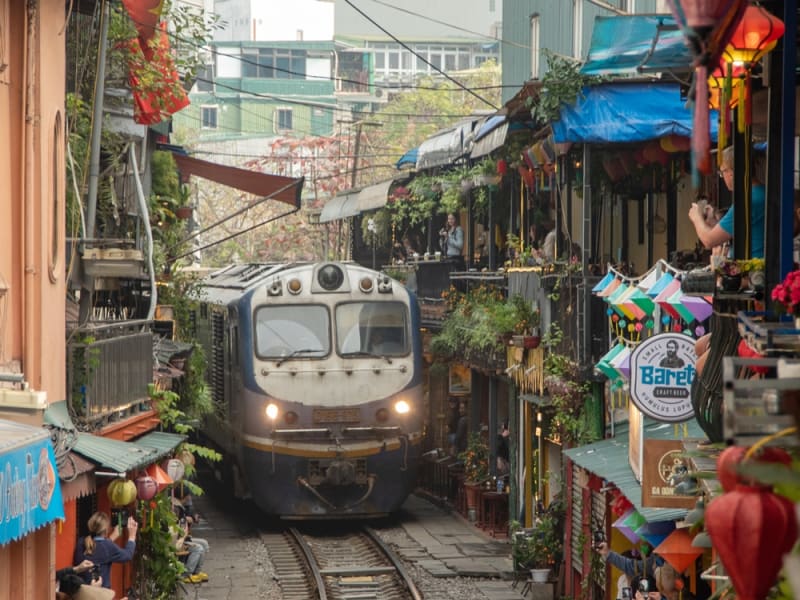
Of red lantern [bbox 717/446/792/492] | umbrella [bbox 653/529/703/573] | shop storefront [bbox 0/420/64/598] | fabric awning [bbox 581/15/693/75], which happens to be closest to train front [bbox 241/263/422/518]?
shop storefront [bbox 0/420/64/598]

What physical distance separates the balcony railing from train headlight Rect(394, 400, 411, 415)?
547 centimetres

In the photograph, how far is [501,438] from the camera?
24188 millimetres

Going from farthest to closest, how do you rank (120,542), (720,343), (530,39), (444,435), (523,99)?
(444,435) < (530,39) < (523,99) < (120,542) < (720,343)

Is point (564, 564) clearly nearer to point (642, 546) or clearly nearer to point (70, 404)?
point (642, 546)

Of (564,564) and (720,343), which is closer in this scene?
(720,343)

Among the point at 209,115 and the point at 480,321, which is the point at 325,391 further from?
the point at 209,115

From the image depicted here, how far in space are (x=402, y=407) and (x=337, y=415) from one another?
37.9 inches

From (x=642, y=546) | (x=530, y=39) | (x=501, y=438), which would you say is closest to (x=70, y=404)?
(x=642, y=546)

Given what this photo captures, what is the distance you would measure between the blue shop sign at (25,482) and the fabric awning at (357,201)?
18.0 meters

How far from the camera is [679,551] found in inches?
452

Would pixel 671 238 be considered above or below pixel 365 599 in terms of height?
above

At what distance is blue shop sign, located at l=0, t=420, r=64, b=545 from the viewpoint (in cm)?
979

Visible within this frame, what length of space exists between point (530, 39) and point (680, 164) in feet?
30.3

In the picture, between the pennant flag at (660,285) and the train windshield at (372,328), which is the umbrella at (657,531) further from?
the train windshield at (372,328)
